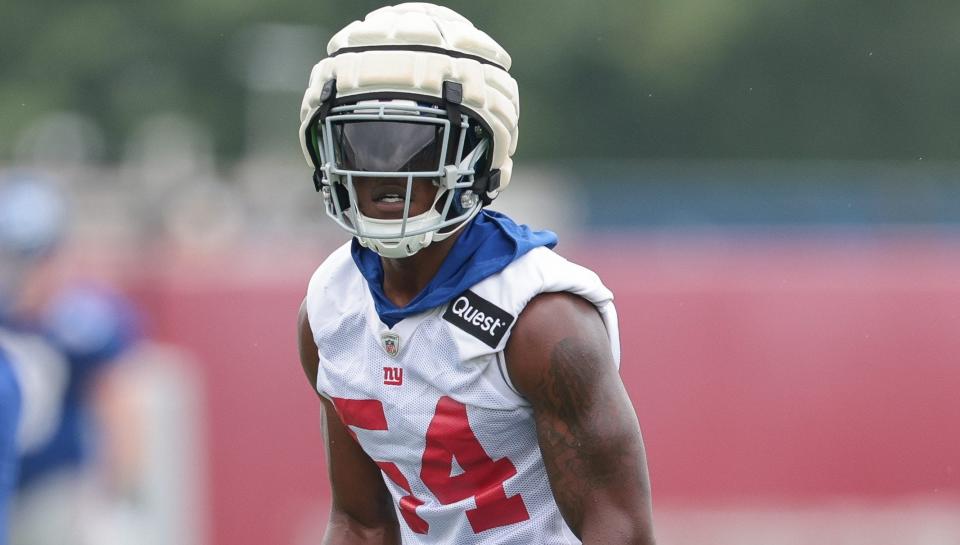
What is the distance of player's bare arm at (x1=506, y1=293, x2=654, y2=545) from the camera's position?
320 centimetres

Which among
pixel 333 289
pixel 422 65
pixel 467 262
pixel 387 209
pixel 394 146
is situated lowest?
pixel 333 289

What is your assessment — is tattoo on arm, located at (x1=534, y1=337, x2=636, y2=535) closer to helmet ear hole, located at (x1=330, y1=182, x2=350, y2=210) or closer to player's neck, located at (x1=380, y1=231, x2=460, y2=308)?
player's neck, located at (x1=380, y1=231, x2=460, y2=308)

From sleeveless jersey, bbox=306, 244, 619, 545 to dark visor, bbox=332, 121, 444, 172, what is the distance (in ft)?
0.89

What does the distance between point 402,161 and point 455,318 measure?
1.06 ft

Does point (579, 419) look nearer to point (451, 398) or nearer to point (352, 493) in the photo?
point (451, 398)

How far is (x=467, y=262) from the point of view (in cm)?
339

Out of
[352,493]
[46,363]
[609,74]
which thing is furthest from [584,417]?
[609,74]

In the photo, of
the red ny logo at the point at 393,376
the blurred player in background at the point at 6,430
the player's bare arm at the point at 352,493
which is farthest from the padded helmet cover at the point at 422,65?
the blurred player in background at the point at 6,430

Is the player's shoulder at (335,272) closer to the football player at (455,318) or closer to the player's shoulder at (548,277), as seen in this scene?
the football player at (455,318)

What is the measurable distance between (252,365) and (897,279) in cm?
342

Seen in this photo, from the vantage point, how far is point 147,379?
8.12 m

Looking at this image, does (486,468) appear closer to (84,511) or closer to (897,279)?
(84,511)

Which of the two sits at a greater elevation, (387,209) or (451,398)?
(387,209)

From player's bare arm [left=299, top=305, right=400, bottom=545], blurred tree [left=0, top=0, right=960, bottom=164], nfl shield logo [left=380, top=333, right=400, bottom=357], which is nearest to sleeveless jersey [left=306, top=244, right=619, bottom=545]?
nfl shield logo [left=380, top=333, right=400, bottom=357]
